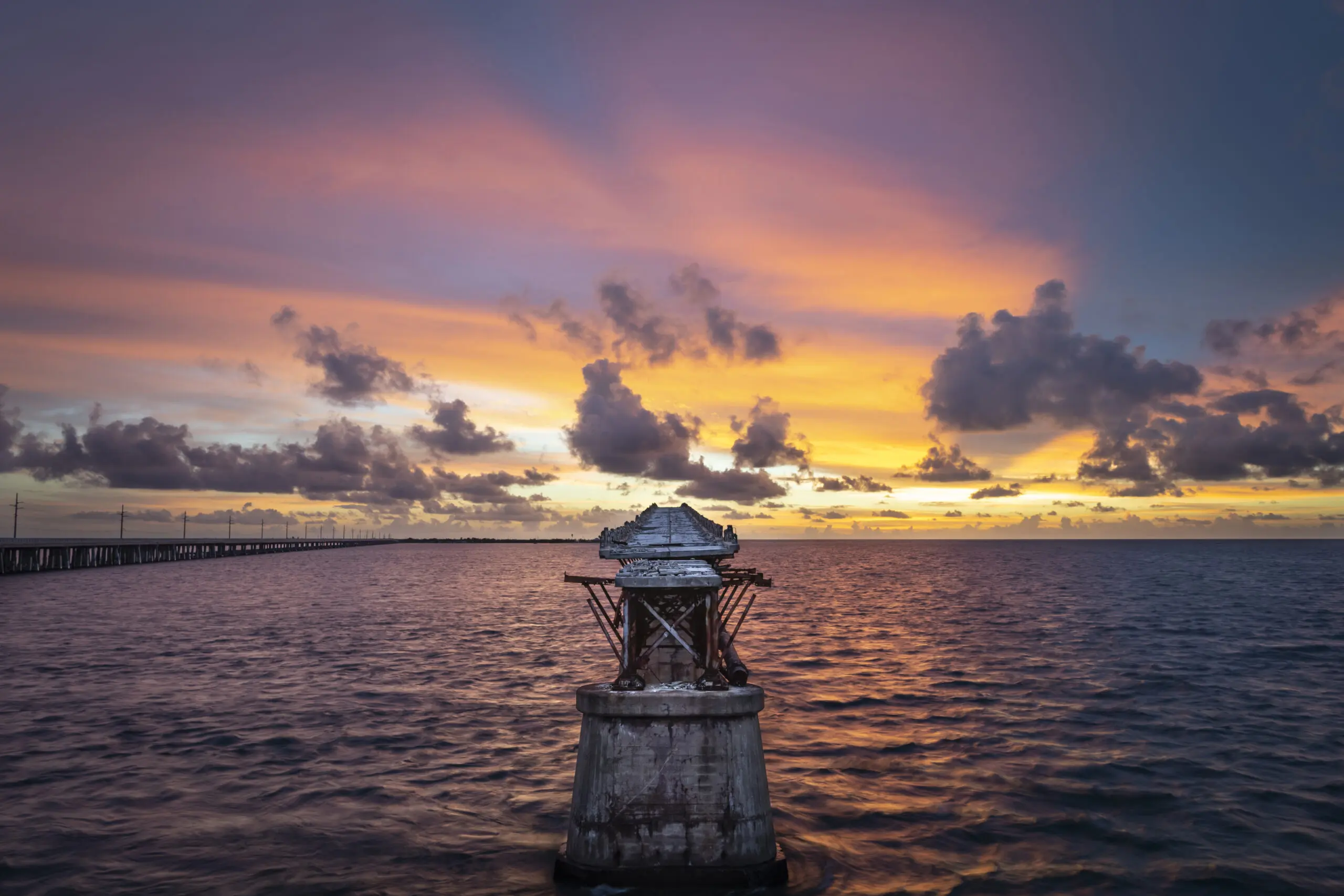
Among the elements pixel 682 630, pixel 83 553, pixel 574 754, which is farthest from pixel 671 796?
pixel 83 553

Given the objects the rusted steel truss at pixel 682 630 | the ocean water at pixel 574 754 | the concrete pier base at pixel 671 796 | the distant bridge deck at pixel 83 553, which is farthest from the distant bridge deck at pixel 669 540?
the distant bridge deck at pixel 83 553

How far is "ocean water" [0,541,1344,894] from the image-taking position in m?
15.2

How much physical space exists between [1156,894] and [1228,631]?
154 ft

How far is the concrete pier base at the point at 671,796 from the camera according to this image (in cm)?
1218

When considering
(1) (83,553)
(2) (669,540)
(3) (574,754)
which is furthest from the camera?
(1) (83,553)

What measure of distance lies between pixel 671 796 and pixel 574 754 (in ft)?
37.0

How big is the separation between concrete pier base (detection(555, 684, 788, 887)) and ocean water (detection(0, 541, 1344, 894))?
235cm

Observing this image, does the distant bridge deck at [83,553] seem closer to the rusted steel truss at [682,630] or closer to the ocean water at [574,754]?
the ocean water at [574,754]

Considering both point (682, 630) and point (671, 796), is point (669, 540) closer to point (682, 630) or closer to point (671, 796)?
point (682, 630)

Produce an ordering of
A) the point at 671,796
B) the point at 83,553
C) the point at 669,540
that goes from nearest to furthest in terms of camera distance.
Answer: the point at 671,796
the point at 669,540
the point at 83,553

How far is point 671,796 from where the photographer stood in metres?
12.2

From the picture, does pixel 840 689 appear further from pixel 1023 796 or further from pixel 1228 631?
pixel 1228 631

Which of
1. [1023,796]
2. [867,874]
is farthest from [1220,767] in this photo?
[867,874]

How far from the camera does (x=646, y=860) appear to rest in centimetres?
1218
